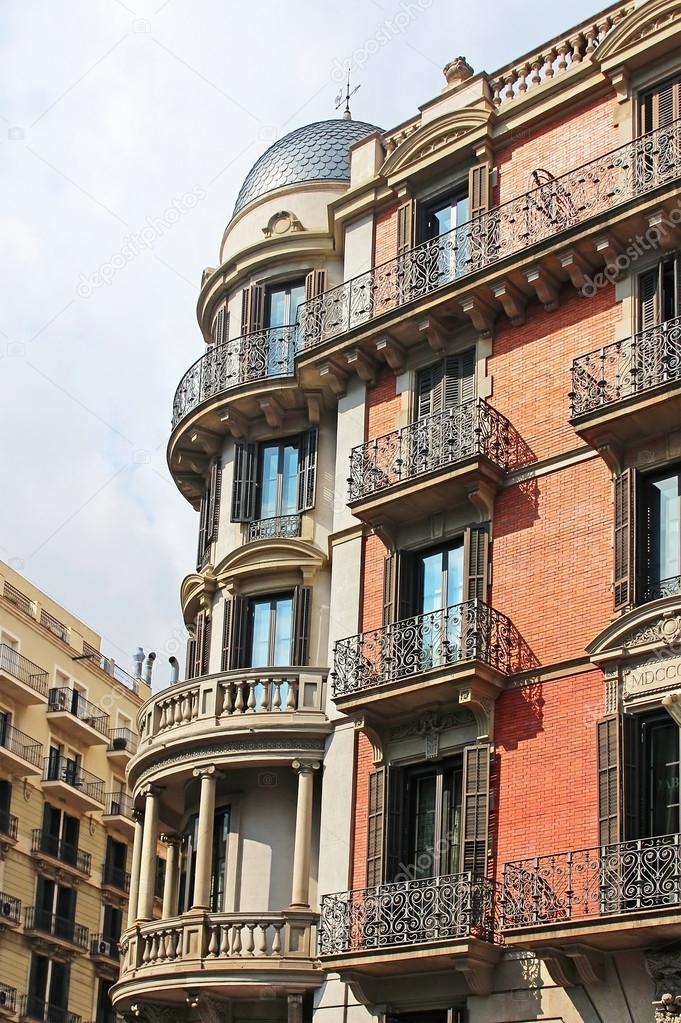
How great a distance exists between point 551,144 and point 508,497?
22.2ft

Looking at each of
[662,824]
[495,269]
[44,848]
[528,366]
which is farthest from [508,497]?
[44,848]

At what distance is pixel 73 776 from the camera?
54625 millimetres

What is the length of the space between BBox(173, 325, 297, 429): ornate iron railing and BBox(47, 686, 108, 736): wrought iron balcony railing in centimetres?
2492

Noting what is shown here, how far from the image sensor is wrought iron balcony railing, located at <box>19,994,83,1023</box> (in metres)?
48.8

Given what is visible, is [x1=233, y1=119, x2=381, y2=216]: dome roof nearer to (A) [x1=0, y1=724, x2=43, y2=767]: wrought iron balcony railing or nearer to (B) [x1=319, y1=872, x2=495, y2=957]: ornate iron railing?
(B) [x1=319, y1=872, x2=495, y2=957]: ornate iron railing

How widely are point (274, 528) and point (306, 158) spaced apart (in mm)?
A: 8679

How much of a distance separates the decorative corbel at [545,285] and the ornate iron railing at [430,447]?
213 centimetres

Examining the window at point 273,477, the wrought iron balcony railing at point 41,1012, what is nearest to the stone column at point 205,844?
the window at point 273,477

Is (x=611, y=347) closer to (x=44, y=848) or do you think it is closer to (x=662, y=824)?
(x=662, y=824)

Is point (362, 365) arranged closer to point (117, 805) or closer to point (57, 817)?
point (57, 817)

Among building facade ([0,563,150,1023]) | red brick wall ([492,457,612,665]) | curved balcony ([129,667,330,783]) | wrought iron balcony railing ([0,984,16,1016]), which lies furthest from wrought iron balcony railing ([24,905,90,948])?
red brick wall ([492,457,612,665])

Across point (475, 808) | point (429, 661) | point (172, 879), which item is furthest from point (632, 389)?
point (172, 879)

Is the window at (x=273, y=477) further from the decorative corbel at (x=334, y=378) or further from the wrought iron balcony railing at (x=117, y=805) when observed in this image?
the wrought iron balcony railing at (x=117, y=805)

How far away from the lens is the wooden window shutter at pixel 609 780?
70.8 ft
